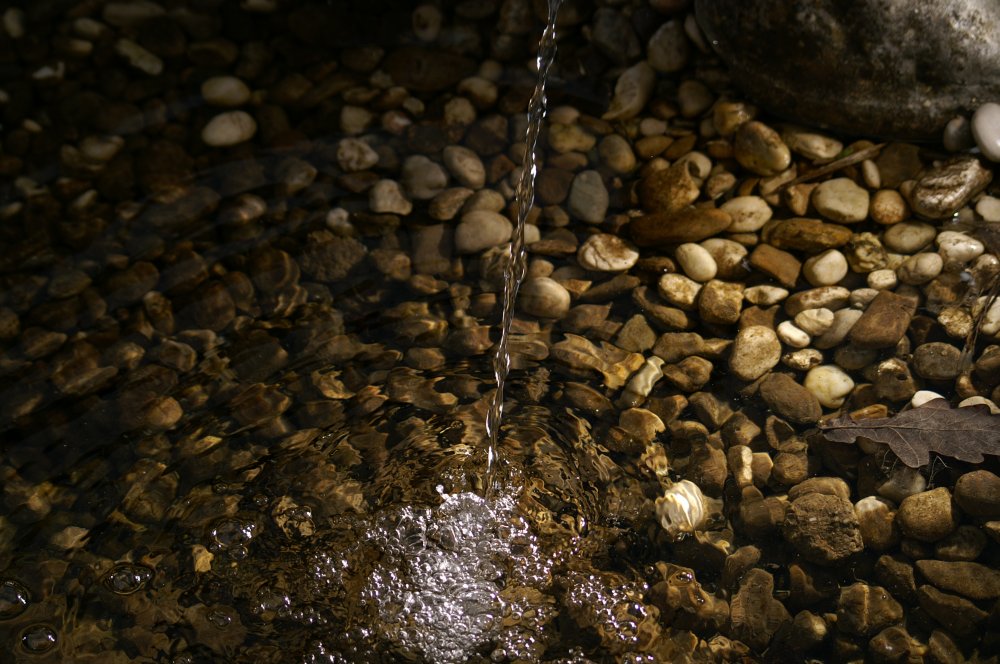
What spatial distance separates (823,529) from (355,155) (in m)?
1.83

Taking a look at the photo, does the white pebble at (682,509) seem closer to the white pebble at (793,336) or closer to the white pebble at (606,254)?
the white pebble at (793,336)

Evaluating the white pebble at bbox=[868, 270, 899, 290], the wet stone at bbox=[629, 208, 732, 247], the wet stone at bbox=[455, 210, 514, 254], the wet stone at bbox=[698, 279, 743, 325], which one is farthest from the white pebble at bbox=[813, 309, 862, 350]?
the wet stone at bbox=[455, 210, 514, 254]

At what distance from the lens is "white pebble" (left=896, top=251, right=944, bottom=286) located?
2.54 metres

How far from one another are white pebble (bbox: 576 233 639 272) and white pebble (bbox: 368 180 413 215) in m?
0.58

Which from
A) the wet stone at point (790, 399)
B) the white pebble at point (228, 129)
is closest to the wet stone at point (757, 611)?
the wet stone at point (790, 399)

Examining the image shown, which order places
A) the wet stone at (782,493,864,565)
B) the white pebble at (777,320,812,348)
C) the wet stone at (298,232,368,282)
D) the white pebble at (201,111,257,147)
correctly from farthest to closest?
the white pebble at (201,111,257,147) < the wet stone at (298,232,368,282) < the white pebble at (777,320,812,348) < the wet stone at (782,493,864,565)

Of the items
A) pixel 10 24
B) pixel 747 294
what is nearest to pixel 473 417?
pixel 747 294

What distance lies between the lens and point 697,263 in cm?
264

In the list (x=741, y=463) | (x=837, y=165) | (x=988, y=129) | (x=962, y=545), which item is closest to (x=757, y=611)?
(x=741, y=463)

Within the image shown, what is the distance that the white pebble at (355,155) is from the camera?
289cm

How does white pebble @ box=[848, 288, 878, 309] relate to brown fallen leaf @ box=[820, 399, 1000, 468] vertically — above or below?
above

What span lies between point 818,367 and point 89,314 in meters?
2.08

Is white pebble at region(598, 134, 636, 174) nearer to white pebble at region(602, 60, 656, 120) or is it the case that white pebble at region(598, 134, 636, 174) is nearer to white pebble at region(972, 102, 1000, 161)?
white pebble at region(602, 60, 656, 120)

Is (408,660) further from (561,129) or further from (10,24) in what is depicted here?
(10,24)
